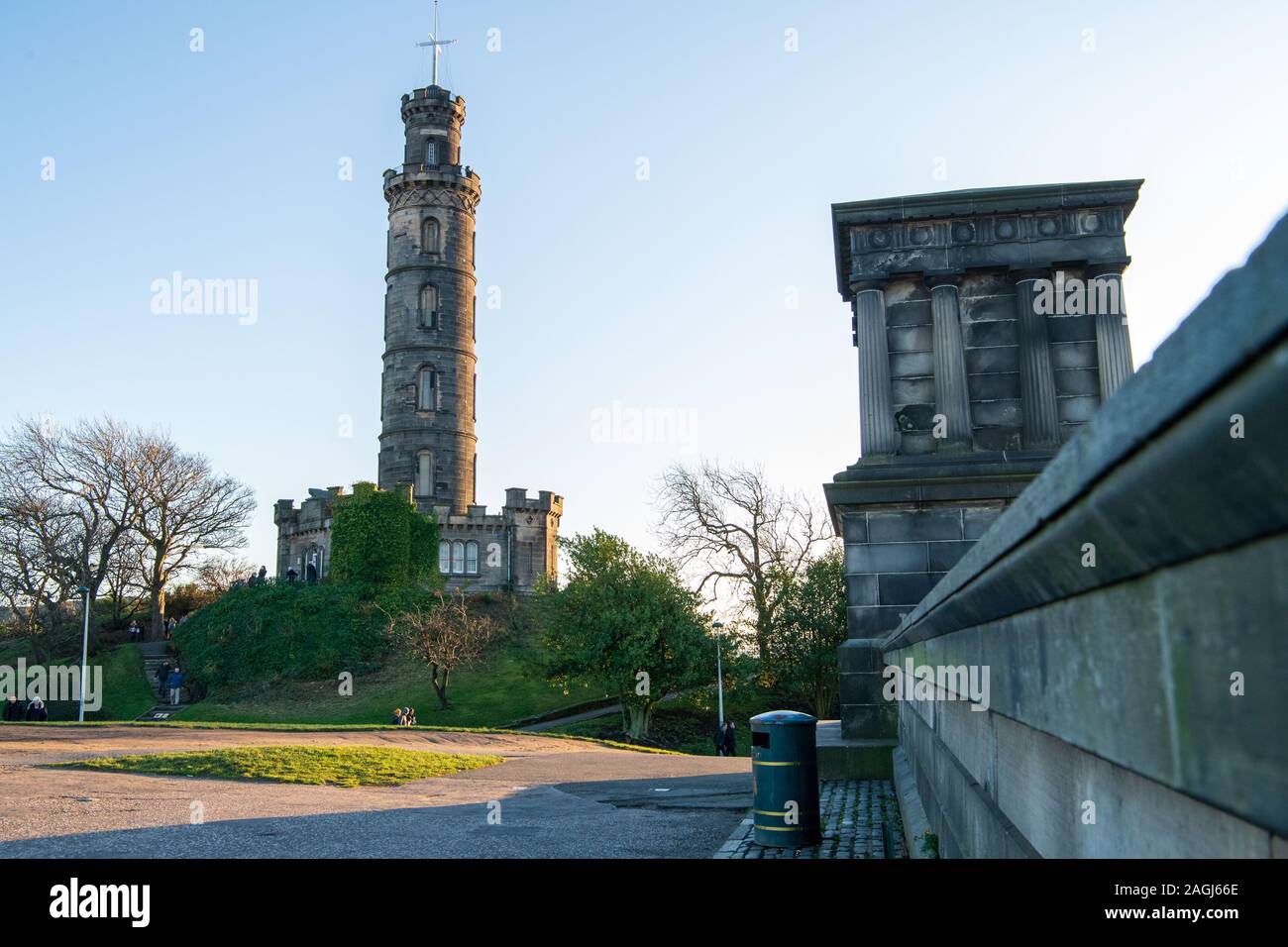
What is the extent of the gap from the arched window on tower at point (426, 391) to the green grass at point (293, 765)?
45867 mm

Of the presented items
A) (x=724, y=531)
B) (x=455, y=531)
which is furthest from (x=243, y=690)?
(x=724, y=531)

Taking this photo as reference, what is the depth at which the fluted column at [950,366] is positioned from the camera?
60.6ft

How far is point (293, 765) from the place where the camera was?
669 inches

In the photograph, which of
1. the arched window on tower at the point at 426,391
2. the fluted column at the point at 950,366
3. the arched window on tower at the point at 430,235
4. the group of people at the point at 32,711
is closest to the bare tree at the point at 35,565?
the group of people at the point at 32,711

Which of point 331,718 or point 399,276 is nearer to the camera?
point 331,718

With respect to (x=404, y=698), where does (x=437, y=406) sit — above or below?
above

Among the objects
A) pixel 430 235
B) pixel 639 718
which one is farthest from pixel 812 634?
pixel 430 235

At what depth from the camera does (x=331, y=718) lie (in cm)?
4381

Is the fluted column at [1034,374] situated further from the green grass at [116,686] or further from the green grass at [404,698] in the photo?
the green grass at [116,686]

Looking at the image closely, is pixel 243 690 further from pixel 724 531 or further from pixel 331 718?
pixel 724 531

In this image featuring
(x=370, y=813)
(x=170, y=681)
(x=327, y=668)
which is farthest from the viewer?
(x=327, y=668)

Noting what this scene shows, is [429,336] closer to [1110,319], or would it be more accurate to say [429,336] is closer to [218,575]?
[218,575]

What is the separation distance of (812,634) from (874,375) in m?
27.9
